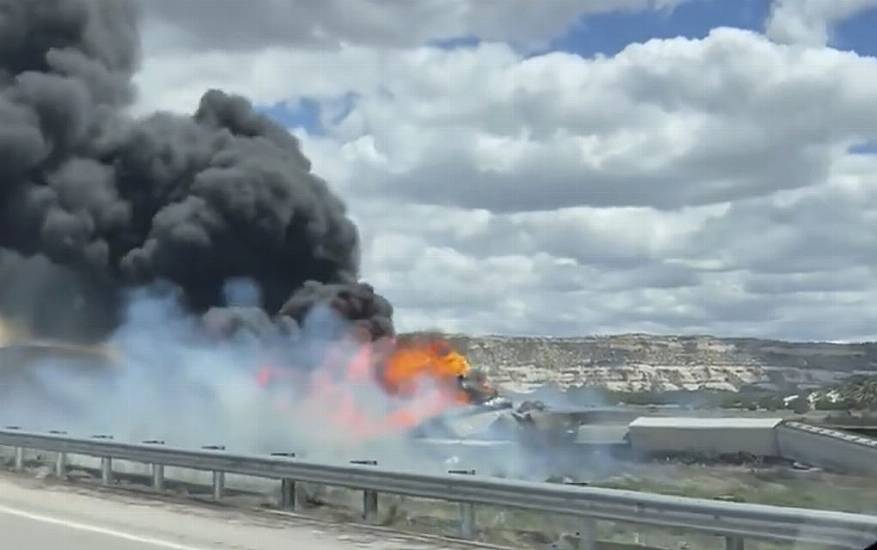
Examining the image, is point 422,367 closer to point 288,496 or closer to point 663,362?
point 288,496

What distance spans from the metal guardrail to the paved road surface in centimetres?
51

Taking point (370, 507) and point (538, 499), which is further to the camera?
point (370, 507)

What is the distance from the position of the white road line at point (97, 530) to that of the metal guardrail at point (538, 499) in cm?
235

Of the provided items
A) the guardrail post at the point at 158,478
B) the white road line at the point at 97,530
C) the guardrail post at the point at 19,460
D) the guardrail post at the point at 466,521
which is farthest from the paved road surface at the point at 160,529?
the guardrail post at the point at 19,460

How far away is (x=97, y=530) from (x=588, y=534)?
17.4ft

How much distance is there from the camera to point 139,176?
4750cm

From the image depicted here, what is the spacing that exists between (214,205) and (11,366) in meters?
9.63

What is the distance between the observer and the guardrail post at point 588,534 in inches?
492

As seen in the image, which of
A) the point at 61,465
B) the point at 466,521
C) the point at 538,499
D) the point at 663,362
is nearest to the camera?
the point at 538,499

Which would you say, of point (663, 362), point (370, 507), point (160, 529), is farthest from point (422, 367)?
point (663, 362)

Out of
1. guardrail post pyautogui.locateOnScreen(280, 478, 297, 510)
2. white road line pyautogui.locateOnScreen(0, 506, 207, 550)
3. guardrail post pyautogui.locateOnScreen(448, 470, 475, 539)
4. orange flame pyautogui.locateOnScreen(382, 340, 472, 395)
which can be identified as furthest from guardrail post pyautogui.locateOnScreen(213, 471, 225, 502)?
orange flame pyautogui.locateOnScreen(382, 340, 472, 395)

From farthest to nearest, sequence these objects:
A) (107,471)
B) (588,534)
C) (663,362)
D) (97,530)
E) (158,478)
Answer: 1. (663,362)
2. (107,471)
3. (158,478)
4. (97,530)
5. (588,534)

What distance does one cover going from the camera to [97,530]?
47.1 ft

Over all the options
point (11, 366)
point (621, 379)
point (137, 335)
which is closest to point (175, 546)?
point (11, 366)
